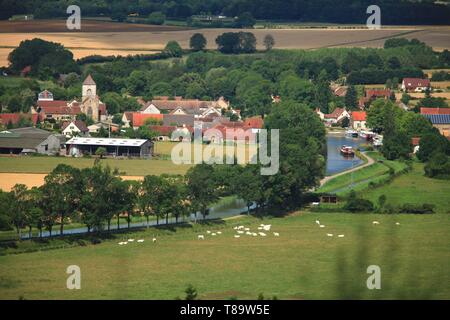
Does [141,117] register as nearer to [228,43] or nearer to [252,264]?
[228,43]

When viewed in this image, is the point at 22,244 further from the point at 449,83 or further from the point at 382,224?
the point at 449,83

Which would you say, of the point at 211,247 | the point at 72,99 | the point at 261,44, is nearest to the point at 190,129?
the point at 72,99

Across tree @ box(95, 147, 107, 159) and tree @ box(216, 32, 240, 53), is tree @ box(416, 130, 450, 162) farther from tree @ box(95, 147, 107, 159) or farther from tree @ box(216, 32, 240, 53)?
tree @ box(216, 32, 240, 53)

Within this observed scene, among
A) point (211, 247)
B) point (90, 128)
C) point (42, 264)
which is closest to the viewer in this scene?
point (42, 264)

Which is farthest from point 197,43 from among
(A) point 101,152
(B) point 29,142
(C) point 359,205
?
(C) point 359,205

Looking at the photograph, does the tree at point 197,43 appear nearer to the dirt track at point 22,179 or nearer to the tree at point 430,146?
the tree at point 430,146

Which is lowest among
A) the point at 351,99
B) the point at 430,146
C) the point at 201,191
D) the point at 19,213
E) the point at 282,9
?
the point at 351,99

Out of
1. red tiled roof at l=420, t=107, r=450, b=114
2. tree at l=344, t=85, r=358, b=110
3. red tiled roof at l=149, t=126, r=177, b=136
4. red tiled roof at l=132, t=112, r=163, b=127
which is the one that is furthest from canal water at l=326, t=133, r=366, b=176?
red tiled roof at l=132, t=112, r=163, b=127
